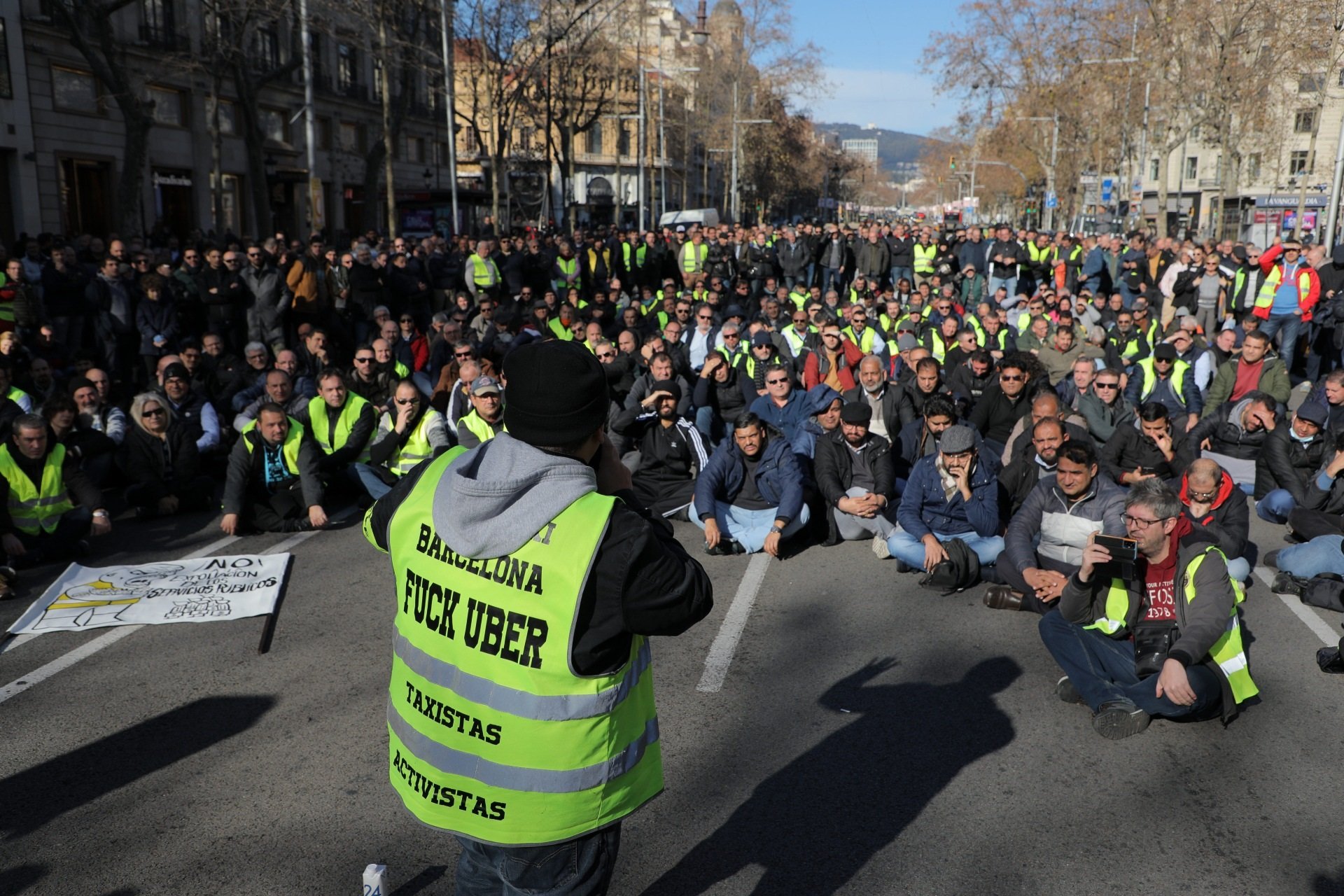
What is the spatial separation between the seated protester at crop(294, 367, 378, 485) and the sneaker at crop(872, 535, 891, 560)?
14.8ft

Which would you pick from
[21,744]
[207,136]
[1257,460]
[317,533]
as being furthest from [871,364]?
[207,136]

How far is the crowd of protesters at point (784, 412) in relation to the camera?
6.86 m

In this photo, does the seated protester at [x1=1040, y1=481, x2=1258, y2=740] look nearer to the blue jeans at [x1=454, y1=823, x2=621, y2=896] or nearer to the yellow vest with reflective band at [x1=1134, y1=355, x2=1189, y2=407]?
the blue jeans at [x1=454, y1=823, x2=621, y2=896]

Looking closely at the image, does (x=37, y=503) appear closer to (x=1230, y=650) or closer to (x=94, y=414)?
(x=94, y=414)

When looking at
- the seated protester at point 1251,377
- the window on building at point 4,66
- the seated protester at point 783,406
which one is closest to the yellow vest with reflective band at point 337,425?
the seated protester at point 783,406

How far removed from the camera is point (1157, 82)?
3944 cm

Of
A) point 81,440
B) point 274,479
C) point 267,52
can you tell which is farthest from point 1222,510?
point 267,52

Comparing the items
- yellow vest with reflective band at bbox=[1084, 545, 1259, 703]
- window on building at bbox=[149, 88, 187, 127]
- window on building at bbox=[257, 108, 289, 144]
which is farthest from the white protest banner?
window on building at bbox=[257, 108, 289, 144]

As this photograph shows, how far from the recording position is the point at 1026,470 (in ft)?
26.6

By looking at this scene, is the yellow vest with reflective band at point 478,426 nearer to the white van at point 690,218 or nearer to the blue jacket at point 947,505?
the blue jacket at point 947,505

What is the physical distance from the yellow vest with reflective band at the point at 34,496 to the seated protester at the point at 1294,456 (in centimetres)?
939

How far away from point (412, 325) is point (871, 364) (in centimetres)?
648

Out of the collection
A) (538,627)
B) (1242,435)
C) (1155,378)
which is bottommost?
(1242,435)

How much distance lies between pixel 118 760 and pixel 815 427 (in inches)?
233
